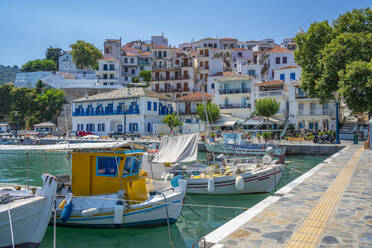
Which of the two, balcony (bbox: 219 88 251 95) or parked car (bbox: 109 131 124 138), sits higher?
balcony (bbox: 219 88 251 95)

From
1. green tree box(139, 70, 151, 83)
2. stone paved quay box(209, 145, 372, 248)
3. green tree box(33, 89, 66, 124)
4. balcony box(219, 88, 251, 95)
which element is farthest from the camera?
green tree box(139, 70, 151, 83)

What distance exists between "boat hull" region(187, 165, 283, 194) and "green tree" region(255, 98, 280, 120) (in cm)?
2832

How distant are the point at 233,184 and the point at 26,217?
964 centimetres

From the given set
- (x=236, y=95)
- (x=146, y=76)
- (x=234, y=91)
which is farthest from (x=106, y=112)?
(x=146, y=76)

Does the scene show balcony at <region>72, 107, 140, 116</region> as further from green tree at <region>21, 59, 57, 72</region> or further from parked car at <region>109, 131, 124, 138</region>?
green tree at <region>21, 59, 57, 72</region>

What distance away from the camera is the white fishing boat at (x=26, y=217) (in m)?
7.84

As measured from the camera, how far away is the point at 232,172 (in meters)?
15.9

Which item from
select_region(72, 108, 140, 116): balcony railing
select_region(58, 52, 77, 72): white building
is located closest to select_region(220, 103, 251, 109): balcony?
select_region(72, 108, 140, 116): balcony railing

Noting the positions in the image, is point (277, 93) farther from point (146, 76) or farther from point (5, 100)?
point (5, 100)

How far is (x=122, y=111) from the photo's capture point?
50.8 meters

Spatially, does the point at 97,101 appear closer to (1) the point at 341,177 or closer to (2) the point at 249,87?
(2) the point at 249,87

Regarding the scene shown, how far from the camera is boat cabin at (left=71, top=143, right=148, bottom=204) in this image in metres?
10.7

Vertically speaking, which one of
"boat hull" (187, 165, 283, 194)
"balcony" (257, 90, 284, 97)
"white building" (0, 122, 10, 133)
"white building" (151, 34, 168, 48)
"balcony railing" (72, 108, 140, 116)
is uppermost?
"white building" (151, 34, 168, 48)

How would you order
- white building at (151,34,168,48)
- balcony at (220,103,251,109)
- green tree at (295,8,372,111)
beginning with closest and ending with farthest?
green tree at (295,8,372,111) → balcony at (220,103,251,109) → white building at (151,34,168,48)
